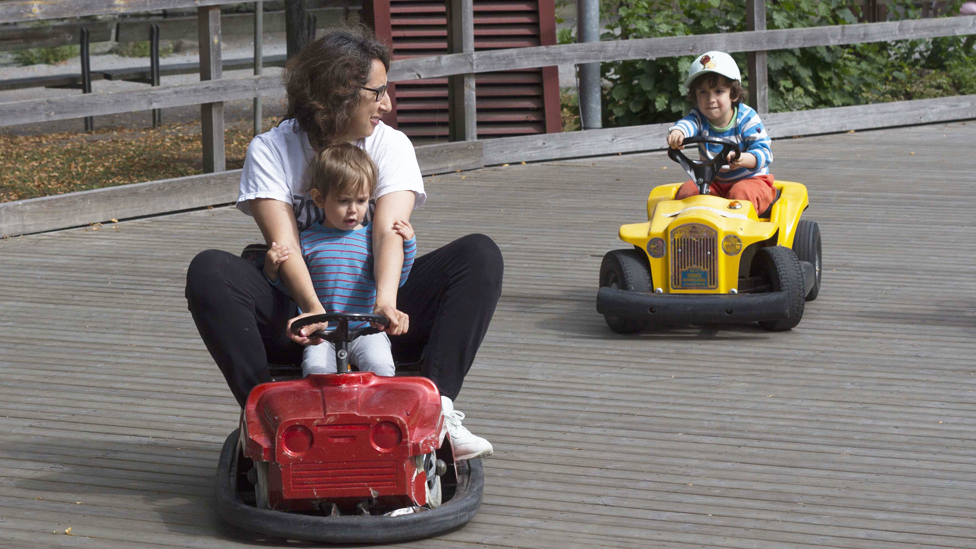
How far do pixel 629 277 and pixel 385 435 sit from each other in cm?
208

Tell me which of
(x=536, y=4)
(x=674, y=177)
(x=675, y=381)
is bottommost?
(x=675, y=381)

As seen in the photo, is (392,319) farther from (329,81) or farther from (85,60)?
(85,60)

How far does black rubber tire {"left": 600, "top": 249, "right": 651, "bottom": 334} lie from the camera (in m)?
4.60

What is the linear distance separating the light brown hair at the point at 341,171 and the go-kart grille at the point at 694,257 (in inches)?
70.0

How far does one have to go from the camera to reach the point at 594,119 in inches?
364

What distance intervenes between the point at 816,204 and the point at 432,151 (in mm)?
2508

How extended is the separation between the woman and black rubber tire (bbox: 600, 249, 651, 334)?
4.85 feet

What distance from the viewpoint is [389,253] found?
9.99ft

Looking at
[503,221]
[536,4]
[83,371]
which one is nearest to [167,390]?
[83,371]

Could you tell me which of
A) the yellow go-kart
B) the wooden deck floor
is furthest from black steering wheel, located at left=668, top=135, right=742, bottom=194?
the wooden deck floor

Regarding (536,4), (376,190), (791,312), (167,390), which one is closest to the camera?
(376,190)

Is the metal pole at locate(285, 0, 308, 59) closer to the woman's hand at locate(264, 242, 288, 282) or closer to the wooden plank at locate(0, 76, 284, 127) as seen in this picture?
the wooden plank at locate(0, 76, 284, 127)

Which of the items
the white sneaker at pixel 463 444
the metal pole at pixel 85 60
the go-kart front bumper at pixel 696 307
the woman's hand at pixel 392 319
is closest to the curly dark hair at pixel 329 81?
the woman's hand at pixel 392 319

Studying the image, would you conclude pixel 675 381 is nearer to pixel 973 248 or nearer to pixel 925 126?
pixel 973 248
